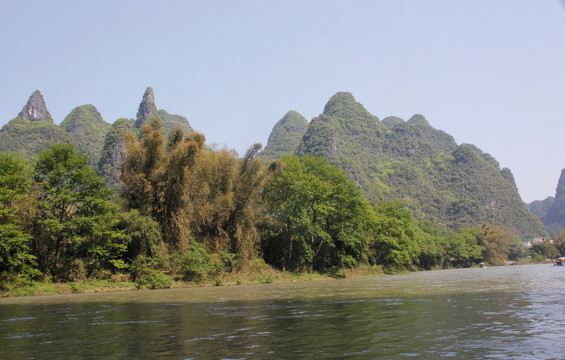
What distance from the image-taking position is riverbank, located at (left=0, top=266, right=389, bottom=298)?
2463 centimetres

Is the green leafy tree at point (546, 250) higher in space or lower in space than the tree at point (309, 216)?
lower

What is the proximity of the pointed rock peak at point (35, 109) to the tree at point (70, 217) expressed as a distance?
7185 inches

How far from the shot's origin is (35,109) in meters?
189

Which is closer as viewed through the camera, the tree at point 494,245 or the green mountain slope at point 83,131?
the tree at point 494,245

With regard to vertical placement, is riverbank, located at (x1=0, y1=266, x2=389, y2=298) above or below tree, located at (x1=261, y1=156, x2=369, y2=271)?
below

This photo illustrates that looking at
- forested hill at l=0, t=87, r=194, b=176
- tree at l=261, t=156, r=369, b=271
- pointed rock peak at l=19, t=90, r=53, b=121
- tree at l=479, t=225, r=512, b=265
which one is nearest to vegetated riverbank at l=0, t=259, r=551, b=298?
tree at l=261, t=156, r=369, b=271

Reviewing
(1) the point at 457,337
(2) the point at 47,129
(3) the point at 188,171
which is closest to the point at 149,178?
(3) the point at 188,171

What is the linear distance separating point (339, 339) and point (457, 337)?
8.01 ft

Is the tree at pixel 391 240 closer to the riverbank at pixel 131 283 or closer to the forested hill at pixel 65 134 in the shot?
the riverbank at pixel 131 283

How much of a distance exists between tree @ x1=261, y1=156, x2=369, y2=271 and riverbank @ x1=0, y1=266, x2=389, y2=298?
2.55 meters

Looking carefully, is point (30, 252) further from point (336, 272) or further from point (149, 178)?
point (336, 272)

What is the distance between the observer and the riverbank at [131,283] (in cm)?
2463

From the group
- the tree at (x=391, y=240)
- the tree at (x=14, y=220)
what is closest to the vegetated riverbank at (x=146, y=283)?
the tree at (x=14, y=220)

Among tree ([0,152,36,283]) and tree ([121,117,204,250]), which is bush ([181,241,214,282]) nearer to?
tree ([121,117,204,250])
